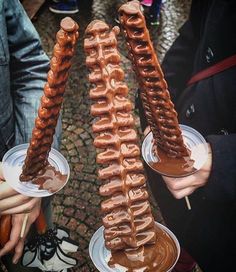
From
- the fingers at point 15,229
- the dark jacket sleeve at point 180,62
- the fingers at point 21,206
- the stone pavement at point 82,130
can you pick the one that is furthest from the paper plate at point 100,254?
the stone pavement at point 82,130

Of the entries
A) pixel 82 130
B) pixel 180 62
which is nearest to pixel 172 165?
pixel 180 62

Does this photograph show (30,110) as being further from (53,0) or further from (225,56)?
(53,0)

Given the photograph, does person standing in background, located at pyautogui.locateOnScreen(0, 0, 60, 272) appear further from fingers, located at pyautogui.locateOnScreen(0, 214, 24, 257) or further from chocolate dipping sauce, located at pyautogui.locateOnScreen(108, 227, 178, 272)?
chocolate dipping sauce, located at pyautogui.locateOnScreen(108, 227, 178, 272)

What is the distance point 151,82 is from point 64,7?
7.21 meters

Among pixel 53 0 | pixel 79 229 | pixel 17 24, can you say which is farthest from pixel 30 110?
pixel 53 0

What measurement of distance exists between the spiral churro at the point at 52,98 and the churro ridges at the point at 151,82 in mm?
206

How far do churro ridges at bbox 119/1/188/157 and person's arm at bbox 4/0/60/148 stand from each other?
0.92m

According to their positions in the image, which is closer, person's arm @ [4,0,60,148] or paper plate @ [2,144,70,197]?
paper plate @ [2,144,70,197]

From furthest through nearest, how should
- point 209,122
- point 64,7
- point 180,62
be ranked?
1. point 64,7
2. point 180,62
3. point 209,122

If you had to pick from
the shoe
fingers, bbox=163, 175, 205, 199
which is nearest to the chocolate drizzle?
fingers, bbox=163, 175, 205, 199

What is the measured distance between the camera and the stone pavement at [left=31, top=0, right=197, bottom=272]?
447 centimetres

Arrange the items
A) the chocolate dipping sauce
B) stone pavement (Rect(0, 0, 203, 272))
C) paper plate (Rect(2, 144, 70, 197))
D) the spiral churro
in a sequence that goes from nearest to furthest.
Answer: the spiral churro
the chocolate dipping sauce
paper plate (Rect(2, 144, 70, 197))
stone pavement (Rect(0, 0, 203, 272))

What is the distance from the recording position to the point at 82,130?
5656mm

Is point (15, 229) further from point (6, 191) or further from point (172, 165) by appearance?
point (172, 165)
